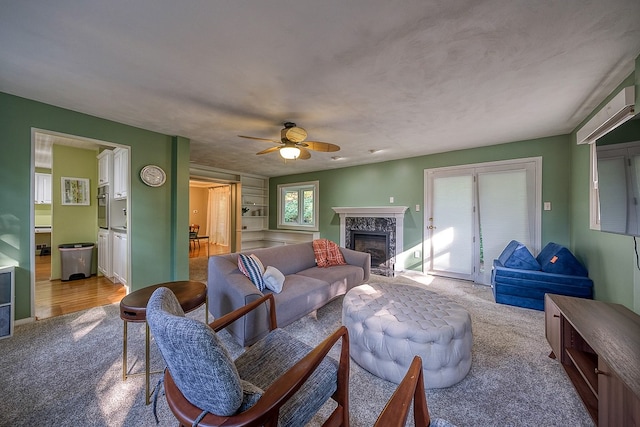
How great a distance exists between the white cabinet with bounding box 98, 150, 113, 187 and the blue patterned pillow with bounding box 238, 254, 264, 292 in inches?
126

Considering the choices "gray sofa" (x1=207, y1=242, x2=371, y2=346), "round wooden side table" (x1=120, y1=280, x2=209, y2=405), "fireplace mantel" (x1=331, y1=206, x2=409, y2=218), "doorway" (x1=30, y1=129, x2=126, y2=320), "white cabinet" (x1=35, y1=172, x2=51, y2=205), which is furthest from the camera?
"white cabinet" (x1=35, y1=172, x2=51, y2=205)


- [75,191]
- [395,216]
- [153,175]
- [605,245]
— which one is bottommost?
[605,245]

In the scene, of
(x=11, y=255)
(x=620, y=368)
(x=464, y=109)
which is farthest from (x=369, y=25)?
(x=11, y=255)

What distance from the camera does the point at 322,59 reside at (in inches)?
69.9

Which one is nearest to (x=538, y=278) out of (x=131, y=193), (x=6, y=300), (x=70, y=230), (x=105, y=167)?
(x=131, y=193)

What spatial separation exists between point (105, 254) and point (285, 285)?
363 cm

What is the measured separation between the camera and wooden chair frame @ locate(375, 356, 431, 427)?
72 centimetres

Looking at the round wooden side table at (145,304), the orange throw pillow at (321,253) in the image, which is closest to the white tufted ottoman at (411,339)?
the round wooden side table at (145,304)

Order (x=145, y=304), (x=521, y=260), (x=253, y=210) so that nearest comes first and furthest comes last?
(x=145, y=304)
(x=521, y=260)
(x=253, y=210)

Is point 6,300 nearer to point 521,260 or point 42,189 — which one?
point 42,189

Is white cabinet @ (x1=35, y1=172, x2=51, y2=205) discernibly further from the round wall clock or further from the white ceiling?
the white ceiling

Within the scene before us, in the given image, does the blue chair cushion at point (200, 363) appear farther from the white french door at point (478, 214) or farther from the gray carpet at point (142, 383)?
the white french door at point (478, 214)

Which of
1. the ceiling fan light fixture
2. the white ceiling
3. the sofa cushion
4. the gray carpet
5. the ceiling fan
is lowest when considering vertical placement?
the gray carpet

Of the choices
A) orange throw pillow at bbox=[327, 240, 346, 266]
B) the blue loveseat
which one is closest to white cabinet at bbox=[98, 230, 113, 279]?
orange throw pillow at bbox=[327, 240, 346, 266]
